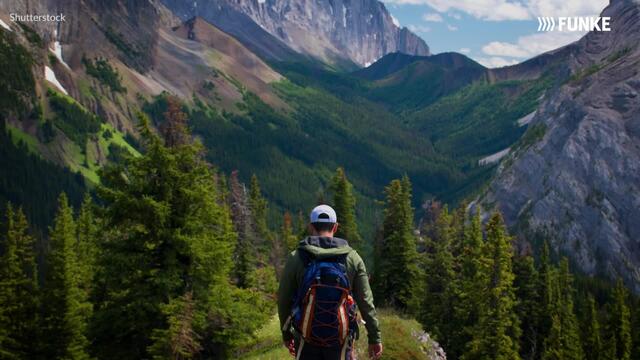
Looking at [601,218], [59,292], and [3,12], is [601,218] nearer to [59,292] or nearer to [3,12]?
[59,292]

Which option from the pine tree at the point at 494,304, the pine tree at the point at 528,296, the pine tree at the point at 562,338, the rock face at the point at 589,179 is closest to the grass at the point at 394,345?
the pine tree at the point at 494,304

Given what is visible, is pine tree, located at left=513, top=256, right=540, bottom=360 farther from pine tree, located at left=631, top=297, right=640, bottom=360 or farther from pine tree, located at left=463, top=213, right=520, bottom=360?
pine tree, located at left=463, top=213, right=520, bottom=360

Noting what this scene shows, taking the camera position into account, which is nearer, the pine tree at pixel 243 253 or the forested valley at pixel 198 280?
the forested valley at pixel 198 280

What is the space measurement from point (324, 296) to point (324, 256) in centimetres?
61

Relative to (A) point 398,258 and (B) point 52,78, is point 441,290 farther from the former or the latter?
(B) point 52,78

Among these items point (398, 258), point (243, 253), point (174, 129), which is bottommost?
point (243, 253)

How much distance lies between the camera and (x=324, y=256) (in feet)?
27.9

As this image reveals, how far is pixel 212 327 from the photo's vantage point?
20031 mm

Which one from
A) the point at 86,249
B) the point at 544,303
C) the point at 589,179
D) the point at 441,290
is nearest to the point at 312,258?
the point at 441,290

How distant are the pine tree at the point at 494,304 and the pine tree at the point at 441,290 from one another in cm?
344

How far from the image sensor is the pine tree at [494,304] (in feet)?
112

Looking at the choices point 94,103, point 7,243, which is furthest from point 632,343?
point 94,103

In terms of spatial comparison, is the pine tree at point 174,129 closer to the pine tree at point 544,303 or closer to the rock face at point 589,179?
the pine tree at point 544,303

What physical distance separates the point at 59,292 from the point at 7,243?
14.8ft
